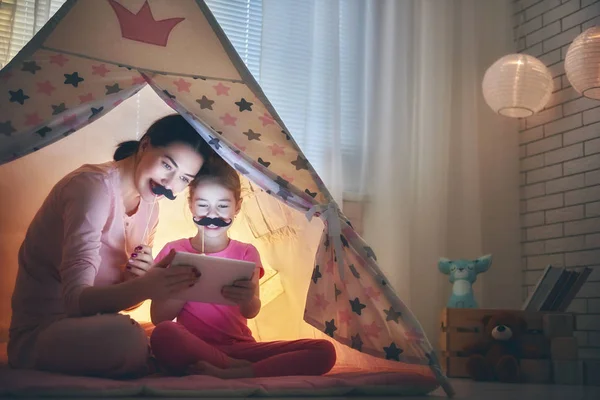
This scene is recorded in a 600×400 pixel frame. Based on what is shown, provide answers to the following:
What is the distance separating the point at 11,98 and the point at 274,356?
1.01 metres

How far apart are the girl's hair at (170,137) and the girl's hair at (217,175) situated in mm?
28

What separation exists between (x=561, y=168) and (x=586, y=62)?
581 millimetres

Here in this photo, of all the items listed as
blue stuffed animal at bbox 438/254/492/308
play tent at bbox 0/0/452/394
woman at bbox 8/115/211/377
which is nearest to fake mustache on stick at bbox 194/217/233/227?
woman at bbox 8/115/211/377

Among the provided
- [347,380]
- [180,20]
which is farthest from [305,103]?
[347,380]

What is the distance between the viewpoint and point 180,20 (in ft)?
6.96

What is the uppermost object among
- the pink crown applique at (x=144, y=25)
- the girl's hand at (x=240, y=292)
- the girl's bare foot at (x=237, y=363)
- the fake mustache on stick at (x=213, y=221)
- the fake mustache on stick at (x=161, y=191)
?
the pink crown applique at (x=144, y=25)

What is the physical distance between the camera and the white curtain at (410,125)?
119 inches

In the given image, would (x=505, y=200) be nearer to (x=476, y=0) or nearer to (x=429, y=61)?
(x=429, y=61)

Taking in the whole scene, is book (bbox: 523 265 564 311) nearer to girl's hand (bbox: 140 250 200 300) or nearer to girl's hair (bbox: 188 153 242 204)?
girl's hair (bbox: 188 153 242 204)

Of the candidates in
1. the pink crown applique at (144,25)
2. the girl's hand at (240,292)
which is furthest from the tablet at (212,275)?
the pink crown applique at (144,25)

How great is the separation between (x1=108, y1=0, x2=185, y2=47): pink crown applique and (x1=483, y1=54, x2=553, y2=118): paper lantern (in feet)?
4.88

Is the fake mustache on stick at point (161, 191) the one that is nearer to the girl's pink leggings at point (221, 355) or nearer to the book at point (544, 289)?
the girl's pink leggings at point (221, 355)

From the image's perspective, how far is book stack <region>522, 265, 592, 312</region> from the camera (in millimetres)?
2748

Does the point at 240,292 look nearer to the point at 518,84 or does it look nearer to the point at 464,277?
the point at 464,277
